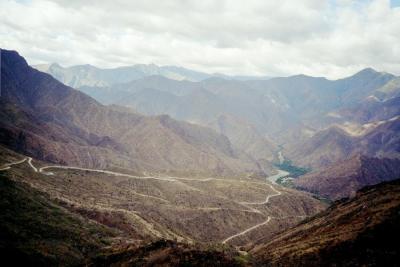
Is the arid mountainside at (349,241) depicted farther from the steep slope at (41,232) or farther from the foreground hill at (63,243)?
the steep slope at (41,232)

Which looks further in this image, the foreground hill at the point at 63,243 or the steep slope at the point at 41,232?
the steep slope at the point at 41,232

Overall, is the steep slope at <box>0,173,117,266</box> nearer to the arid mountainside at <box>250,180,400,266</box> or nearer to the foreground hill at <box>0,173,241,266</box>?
the foreground hill at <box>0,173,241,266</box>

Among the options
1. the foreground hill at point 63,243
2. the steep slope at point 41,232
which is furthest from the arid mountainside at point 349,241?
the steep slope at point 41,232

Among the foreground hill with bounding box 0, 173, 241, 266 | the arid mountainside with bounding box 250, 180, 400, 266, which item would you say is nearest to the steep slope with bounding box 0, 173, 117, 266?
the foreground hill with bounding box 0, 173, 241, 266

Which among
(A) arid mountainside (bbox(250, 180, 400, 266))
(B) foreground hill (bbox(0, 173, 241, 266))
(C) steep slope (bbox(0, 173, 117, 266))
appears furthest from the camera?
(C) steep slope (bbox(0, 173, 117, 266))

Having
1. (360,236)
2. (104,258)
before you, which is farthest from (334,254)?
(104,258)

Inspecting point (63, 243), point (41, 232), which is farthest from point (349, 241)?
point (41, 232)

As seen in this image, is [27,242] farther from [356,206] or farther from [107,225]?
[356,206]

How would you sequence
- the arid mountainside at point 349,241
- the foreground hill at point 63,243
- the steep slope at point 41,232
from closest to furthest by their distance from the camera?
1. the arid mountainside at point 349,241
2. the foreground hill at point 63,243
3. the steep slope at point 41,232

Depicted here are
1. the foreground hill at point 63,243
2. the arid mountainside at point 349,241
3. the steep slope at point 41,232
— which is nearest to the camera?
the arid mountainside at point 349,241
